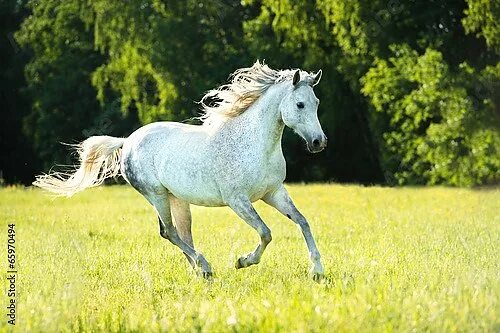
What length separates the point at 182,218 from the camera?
1052cm

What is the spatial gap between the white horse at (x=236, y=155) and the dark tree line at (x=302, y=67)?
56.3ft

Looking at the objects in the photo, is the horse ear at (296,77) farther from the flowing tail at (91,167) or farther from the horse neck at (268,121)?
the flowing tail at (91,167)

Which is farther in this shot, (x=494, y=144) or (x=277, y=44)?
(x=277, y=44)

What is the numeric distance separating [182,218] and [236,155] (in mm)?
1638

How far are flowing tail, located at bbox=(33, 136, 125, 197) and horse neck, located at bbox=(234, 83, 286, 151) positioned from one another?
2.56m

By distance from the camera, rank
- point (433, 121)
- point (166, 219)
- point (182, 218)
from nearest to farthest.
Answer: point (166, 219), point (182, 218), point (433, 121)

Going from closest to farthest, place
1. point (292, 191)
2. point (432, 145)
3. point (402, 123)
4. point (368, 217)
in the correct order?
point (368, 217) → point (292, 191) → point (432, 145) → point (402, 123)

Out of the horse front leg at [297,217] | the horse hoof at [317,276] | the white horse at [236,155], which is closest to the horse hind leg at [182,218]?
the white horse at [236,155]

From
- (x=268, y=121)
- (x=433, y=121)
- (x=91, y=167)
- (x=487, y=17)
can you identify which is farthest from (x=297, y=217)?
(x=433, y=121)

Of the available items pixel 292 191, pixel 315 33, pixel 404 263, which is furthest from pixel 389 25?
pixel 404 263

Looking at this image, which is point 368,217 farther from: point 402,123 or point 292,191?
point 402,123

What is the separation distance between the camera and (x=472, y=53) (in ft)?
97.6

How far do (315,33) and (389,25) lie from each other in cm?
239

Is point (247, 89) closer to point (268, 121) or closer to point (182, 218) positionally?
point (268, 121)
